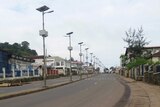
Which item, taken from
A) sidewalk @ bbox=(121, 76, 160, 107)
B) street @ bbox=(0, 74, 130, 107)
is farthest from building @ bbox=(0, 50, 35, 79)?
sidewalk @ bbox=(121, 76, 160, 107)

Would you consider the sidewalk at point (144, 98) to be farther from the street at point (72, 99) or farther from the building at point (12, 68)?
the building at point (12, 68)

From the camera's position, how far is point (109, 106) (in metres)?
20.5

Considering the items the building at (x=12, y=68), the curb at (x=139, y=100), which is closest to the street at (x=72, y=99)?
the curb at (x=139, y=100)

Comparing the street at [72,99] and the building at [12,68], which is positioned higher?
the building at [12,68]

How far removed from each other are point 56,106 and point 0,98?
821cm

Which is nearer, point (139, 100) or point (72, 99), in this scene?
point (139, 100)

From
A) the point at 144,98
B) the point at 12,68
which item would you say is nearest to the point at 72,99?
the point at 144,98

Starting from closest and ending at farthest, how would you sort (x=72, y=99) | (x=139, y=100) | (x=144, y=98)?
(x=139, y=100) → (x=72, y=99) → (x=144, y=98)

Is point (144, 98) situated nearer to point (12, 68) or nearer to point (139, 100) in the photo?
point (139, 100)

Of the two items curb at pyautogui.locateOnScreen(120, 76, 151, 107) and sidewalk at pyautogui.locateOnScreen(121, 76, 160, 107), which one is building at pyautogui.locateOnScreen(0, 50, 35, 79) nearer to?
sidewalk at pyautogui.locateOnScreen(121, 76, 160, 107)

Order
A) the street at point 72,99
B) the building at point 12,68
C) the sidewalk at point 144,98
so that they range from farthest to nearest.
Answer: the building at point 12,68 < the sidewalk at point 144,98 < the street at point 72,99

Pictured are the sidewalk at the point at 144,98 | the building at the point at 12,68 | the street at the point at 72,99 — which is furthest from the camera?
the building at the point at 12,68

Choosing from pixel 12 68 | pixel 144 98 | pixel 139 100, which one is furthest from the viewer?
pixel 12 68

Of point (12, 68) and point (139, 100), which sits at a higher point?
point (12, 68)
